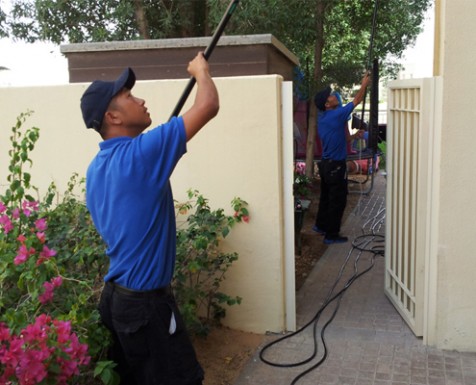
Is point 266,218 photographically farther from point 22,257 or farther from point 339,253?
point 339,253

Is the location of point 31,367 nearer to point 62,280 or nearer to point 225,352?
point 62,280

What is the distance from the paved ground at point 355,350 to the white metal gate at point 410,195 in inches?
8.3

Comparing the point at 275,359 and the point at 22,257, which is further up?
the point at 22,257

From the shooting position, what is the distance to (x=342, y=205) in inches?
290

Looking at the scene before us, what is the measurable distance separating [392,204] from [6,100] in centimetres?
347

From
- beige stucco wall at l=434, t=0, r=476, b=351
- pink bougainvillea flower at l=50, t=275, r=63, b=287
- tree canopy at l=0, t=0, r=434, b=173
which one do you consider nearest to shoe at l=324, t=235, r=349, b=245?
tree canopy at l=0, t=0, r=434, b=173

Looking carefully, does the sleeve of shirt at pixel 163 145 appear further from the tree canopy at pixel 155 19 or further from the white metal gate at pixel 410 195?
the tree canopy at pixel 155 19

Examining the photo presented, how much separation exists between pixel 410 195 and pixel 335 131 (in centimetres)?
278

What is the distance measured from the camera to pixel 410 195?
14.9ft

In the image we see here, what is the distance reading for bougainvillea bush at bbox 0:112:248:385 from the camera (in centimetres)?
236

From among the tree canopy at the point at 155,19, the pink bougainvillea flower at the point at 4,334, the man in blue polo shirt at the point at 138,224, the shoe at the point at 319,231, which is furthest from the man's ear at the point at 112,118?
the shoe at the point at 319,231

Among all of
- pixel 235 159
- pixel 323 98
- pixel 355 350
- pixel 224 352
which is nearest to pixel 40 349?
pixel 224 352

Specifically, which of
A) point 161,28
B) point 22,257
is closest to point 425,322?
point 22,257

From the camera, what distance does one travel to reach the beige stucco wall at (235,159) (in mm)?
4254
